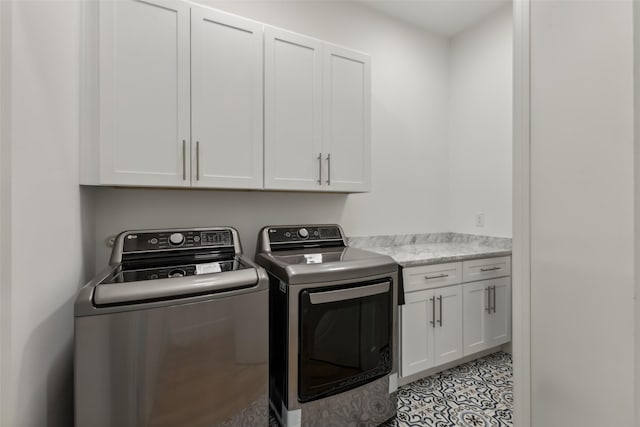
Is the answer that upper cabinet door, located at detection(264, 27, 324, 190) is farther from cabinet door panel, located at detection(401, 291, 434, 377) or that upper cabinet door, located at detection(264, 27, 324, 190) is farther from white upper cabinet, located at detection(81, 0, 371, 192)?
cabinet door panel, located at detection(401, 291, 434, 377)

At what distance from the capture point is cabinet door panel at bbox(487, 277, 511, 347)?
2.36 m

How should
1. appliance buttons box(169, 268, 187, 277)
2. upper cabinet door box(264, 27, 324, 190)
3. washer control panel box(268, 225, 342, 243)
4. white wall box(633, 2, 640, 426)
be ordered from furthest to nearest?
washer control panel box(268, 225, 342, 243) → upper cabinet door box(264, 27, 324, 190) → appliance buttons box(169, 268, 187, 277) → white wall box(633, 2, 640, 426)

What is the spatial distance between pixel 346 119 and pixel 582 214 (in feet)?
4.75

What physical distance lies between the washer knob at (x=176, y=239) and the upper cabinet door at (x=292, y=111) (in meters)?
0.56

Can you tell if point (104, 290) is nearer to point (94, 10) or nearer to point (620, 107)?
point (94, 10)

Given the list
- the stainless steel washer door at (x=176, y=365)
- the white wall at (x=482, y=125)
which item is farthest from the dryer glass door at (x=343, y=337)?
the white wall at (x=482, y=125)

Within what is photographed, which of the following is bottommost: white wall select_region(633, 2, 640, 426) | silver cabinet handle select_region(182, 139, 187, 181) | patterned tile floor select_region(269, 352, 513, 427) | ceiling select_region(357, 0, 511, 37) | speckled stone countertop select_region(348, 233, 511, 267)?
patterned tile floor select_region(269, 352, 513, 427)

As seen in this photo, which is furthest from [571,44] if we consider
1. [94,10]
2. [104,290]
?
[94,10]

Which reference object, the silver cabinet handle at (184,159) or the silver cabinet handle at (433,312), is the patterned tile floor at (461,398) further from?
the silver cabinet handle at (184,159)

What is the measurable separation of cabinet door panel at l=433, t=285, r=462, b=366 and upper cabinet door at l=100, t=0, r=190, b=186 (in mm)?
1848

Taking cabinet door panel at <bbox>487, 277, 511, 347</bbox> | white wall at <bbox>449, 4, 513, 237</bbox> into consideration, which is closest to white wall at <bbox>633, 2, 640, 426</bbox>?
cabinet door panel at <bbox>487, 277, 511, 347</bbox>

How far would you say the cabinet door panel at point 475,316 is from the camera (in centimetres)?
223

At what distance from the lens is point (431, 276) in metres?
2.07

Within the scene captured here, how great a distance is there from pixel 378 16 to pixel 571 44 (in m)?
2.06
